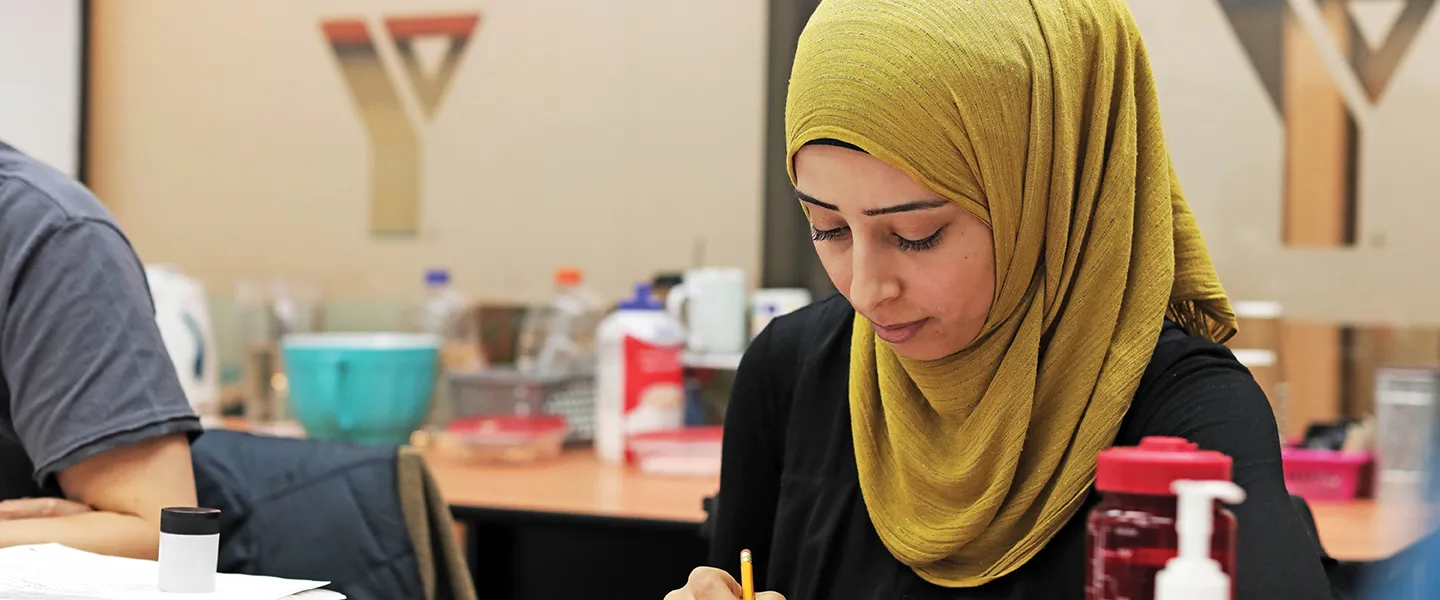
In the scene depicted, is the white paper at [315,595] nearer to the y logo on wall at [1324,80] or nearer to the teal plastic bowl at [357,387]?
the teal plastic bowl at [357,387]

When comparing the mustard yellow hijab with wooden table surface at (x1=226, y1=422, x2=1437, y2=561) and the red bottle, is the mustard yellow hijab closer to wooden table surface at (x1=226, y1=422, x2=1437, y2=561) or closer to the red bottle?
the red bottle

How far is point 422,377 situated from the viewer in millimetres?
2723

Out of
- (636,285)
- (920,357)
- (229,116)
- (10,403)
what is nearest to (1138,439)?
(920,357)

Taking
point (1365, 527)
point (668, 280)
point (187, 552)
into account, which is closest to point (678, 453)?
point (668, 280)

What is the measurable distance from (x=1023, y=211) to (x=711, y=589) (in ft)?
1.28

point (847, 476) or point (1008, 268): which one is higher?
point (1008, 268)

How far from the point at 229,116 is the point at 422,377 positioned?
0.97 meters

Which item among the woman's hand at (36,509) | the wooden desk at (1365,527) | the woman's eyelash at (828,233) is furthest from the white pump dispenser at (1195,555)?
the wooden desk at (1365,527)

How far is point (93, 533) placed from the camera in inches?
53.0

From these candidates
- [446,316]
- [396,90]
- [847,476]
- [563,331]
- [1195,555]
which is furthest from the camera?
[396,90]

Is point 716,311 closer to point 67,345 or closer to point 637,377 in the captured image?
point 637,377

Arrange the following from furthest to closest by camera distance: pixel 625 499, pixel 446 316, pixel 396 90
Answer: pixel 396 90, pixel 446 316, pixel 625 499

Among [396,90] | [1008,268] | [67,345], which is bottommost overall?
[67,345]

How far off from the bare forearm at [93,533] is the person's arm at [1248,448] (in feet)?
2.99
